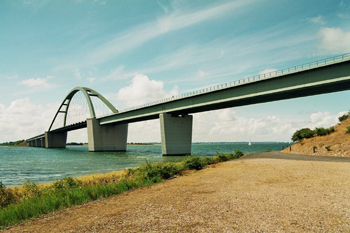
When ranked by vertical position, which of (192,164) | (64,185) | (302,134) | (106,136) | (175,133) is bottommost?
(192,164)

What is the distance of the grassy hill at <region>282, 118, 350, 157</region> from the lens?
3209 cm

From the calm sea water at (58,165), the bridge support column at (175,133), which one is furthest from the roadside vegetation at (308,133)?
the bridge support column at (175,133)

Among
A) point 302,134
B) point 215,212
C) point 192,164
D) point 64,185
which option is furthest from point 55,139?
point 215,212

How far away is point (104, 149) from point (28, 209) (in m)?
77.3

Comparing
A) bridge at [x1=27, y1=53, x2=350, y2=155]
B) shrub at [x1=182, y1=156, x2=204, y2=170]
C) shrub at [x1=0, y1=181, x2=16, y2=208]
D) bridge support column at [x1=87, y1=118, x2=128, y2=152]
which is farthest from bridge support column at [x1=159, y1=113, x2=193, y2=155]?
shrub at [x1=0, y1=181, x2=16, y2=208]

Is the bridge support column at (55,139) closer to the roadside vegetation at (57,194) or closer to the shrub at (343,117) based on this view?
the roadside vegetation at (57,194)

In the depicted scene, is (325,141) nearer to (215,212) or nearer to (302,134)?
(302,134)

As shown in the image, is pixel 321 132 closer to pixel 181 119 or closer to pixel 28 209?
pixel 181 119

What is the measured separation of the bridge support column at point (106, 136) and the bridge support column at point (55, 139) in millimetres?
65404

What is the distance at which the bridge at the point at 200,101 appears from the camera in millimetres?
30622

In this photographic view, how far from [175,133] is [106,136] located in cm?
3783

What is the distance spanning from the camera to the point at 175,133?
55.5 metres

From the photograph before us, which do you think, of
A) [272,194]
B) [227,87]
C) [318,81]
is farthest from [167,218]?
[227,87]

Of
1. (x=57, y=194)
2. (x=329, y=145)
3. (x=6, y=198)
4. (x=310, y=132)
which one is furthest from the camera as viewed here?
(x=310, y=132)
